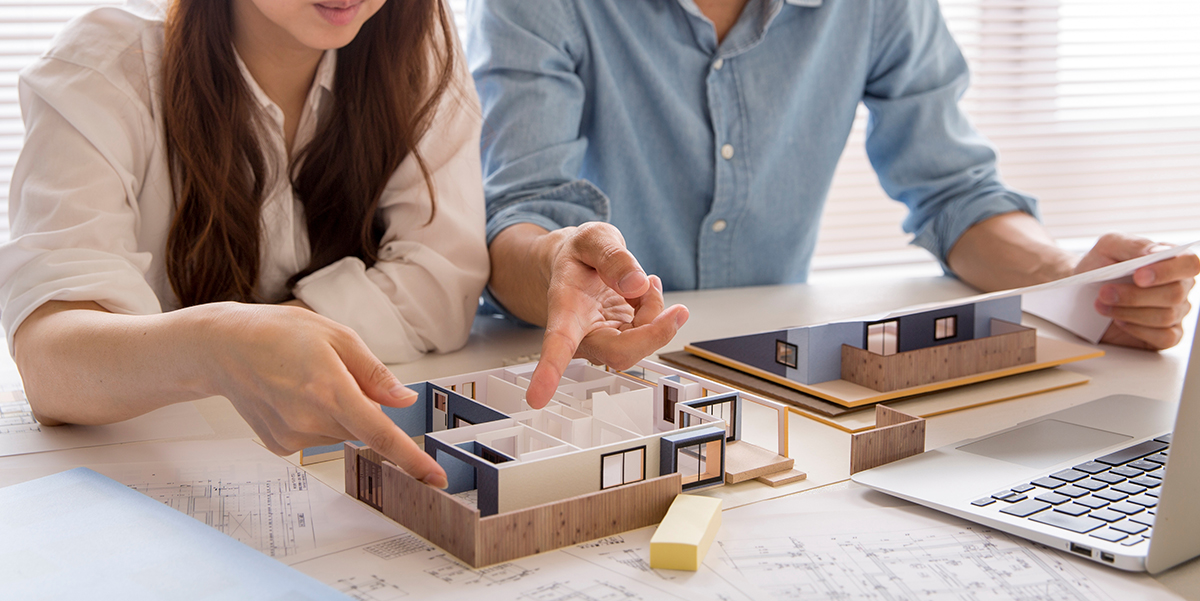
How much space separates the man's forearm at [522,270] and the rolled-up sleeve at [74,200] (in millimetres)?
404

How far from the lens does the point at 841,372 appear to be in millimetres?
976

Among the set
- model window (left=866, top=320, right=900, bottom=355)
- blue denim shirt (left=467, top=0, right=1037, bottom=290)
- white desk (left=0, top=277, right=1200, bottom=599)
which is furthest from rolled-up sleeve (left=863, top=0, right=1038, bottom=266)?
model window (left=866, top=320, right=900, bottom=355)

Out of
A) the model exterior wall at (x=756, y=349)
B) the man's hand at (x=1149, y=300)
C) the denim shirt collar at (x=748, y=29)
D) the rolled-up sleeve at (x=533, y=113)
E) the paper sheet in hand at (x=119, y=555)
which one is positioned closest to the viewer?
the paper sheet in hand at (x=119, y=555)

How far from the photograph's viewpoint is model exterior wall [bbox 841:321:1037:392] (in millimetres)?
939

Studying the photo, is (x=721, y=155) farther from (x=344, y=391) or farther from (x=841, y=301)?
(x=344, y=391)

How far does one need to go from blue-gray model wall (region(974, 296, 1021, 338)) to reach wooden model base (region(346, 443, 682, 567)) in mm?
525

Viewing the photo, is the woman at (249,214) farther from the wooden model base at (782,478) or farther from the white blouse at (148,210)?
the wooden model base at (782,478)

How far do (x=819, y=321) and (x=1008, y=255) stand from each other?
38cm

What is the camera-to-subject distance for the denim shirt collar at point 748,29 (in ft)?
4.67

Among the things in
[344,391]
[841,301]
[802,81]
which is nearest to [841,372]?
[841,301]

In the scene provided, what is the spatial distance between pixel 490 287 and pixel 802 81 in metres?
0.63

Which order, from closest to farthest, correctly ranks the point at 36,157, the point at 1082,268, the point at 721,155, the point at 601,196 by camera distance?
the point at 36,157 → the point at 1082,268 → the point at 601,196 → the point at 721,155

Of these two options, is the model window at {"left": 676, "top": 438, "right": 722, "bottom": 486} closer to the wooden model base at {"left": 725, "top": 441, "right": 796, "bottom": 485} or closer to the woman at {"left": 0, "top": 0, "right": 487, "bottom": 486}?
the wooden model base at {"left": 725, "top": 441, "right": 796, "bottom": 485}

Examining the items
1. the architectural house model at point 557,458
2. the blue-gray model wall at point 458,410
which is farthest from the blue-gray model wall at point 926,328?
the blue-gray model wall at point 458,410
